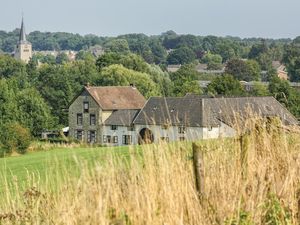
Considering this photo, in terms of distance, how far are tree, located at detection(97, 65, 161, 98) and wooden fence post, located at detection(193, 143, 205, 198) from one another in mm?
64773

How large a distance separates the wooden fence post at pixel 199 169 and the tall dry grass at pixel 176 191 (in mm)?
79

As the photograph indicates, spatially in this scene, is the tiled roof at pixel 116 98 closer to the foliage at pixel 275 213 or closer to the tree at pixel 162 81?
the tree at pixel 162 81

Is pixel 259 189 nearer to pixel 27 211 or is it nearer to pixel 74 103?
pixel 27 211

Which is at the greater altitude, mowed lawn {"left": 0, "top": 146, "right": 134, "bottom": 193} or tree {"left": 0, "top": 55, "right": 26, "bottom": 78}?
tree {"left": 0, "top": 55, "right": 26, "bottom": 78}

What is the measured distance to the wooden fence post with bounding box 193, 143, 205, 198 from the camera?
21.9 ft

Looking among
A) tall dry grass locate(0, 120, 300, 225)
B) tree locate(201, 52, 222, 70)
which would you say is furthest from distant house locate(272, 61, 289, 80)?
tall dry grass locate(0, 120, 300, 225)

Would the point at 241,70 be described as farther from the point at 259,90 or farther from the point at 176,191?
the point at 176,191

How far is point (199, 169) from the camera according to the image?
6.72 m

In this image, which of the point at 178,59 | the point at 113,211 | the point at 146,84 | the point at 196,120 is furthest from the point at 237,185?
the point at 178,59

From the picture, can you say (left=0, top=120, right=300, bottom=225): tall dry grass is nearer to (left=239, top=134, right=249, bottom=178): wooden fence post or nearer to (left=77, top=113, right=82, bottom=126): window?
(left=239, top=134, right=249, bottom=178): wooden fence post

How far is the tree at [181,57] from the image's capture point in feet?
601

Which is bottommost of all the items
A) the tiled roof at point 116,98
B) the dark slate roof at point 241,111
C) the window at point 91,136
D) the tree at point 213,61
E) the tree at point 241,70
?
the window at point 91,136

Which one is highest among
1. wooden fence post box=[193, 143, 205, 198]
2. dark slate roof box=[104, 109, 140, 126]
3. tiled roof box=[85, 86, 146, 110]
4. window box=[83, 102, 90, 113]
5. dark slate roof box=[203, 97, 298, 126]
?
dark slate roof box=[203, 97, 298, 126]

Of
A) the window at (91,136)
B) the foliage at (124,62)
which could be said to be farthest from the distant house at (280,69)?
the window at (91,136)
